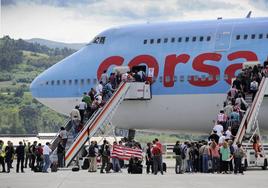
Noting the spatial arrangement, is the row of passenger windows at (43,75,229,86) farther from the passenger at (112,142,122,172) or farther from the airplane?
the passenger at (112,142,122,172)

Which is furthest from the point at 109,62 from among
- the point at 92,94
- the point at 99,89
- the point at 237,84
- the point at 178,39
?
the point at 237,84

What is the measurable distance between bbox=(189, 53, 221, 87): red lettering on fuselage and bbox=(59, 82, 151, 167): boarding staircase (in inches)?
101

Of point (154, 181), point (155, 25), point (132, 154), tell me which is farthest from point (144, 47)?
point (154, 181)

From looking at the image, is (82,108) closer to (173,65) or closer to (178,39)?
(173,65)

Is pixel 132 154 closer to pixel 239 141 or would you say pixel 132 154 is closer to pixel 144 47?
pixel 239 141

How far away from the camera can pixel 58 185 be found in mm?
32781

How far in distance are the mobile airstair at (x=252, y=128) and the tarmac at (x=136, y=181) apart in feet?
13.5

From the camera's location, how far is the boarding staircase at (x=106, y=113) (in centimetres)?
4534

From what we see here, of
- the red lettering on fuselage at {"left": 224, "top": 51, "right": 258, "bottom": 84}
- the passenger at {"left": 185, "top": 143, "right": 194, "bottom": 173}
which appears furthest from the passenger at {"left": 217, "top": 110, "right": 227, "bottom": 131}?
the red lettering on fuselage at {"left": 224, "top": 51, "right": 258, "bottom": 84}

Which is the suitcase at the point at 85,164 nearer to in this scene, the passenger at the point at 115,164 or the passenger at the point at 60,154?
the passenger at the point at 60,154

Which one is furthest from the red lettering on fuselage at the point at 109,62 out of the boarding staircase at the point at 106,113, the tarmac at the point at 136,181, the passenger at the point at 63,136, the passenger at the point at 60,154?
the tarmac at the point at 136,181

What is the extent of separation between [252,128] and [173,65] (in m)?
6.50

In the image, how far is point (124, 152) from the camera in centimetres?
4331

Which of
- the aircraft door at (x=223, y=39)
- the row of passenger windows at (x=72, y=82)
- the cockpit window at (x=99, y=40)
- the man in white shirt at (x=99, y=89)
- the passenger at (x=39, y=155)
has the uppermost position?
the cockpit window at (x=99, y=40)
